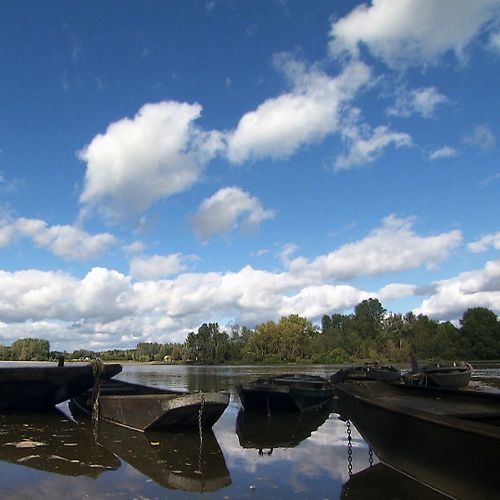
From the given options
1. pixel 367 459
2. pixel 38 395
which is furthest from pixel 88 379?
pixel 367 459

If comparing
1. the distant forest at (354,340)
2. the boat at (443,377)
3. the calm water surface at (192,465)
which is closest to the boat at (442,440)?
the calm water surface at (192,465)

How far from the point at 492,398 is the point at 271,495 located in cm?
588

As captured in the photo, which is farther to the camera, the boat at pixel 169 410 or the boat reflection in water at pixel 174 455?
the boat at pixel 169 410

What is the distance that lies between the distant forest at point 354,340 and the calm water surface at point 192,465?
8746 cm

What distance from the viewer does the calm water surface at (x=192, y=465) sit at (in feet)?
24.2

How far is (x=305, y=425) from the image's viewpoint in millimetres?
14969

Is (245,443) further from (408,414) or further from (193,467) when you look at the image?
(408,414)

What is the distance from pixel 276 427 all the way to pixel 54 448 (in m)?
6.68

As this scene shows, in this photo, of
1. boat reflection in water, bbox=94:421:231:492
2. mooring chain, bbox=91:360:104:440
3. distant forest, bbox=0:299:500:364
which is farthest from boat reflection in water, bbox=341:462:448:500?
distant forest, bbox=0:299:500:364

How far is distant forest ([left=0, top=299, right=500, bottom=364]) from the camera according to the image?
324 feet

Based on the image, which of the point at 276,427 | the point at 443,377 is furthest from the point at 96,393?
the point at 443,377

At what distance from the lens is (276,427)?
14648mm

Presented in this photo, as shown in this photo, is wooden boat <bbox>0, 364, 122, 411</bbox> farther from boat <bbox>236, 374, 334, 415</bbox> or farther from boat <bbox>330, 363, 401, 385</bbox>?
boat <bbox>330, 363, 401, 385</bbox>

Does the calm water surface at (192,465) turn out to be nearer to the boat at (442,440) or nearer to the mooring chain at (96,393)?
the boat at (442,440)
